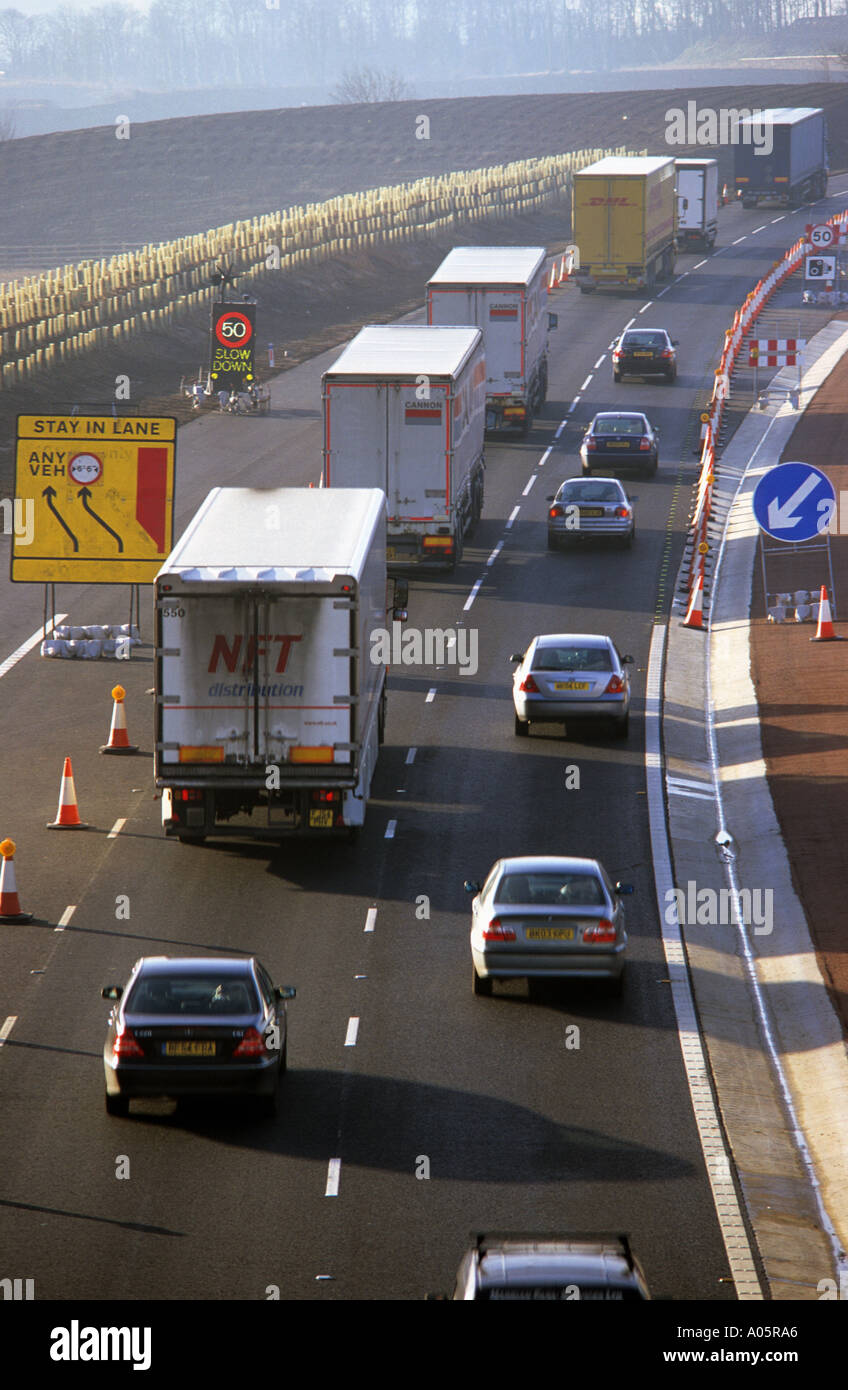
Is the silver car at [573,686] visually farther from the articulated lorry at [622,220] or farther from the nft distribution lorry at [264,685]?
the articulated lorry at [622,220]

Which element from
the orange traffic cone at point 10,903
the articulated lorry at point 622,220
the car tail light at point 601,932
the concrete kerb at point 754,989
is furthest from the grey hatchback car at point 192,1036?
the articulated lorry at point 622,220

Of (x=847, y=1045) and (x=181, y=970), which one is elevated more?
(x=181, y=970)

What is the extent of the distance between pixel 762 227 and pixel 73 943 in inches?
3112

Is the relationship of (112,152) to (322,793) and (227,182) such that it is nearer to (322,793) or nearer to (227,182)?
(227,182)

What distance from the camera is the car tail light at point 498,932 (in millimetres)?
18625

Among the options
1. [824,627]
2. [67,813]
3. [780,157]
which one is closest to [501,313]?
[824,627]

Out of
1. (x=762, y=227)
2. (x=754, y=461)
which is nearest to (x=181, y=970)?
(x=754, y=461)

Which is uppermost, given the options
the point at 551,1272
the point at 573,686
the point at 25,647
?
the point at 551,1272

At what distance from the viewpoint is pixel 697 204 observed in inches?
3346

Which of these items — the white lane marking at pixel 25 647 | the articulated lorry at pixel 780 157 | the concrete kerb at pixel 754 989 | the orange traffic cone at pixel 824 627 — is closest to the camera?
the concrete kerb at pixel 754 989

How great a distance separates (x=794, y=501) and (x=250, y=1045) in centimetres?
1427

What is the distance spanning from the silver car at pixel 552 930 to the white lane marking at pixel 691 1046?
975mm

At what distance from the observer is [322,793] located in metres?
22.7

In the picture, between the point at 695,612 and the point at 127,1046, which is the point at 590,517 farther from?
the point at 127,1046
